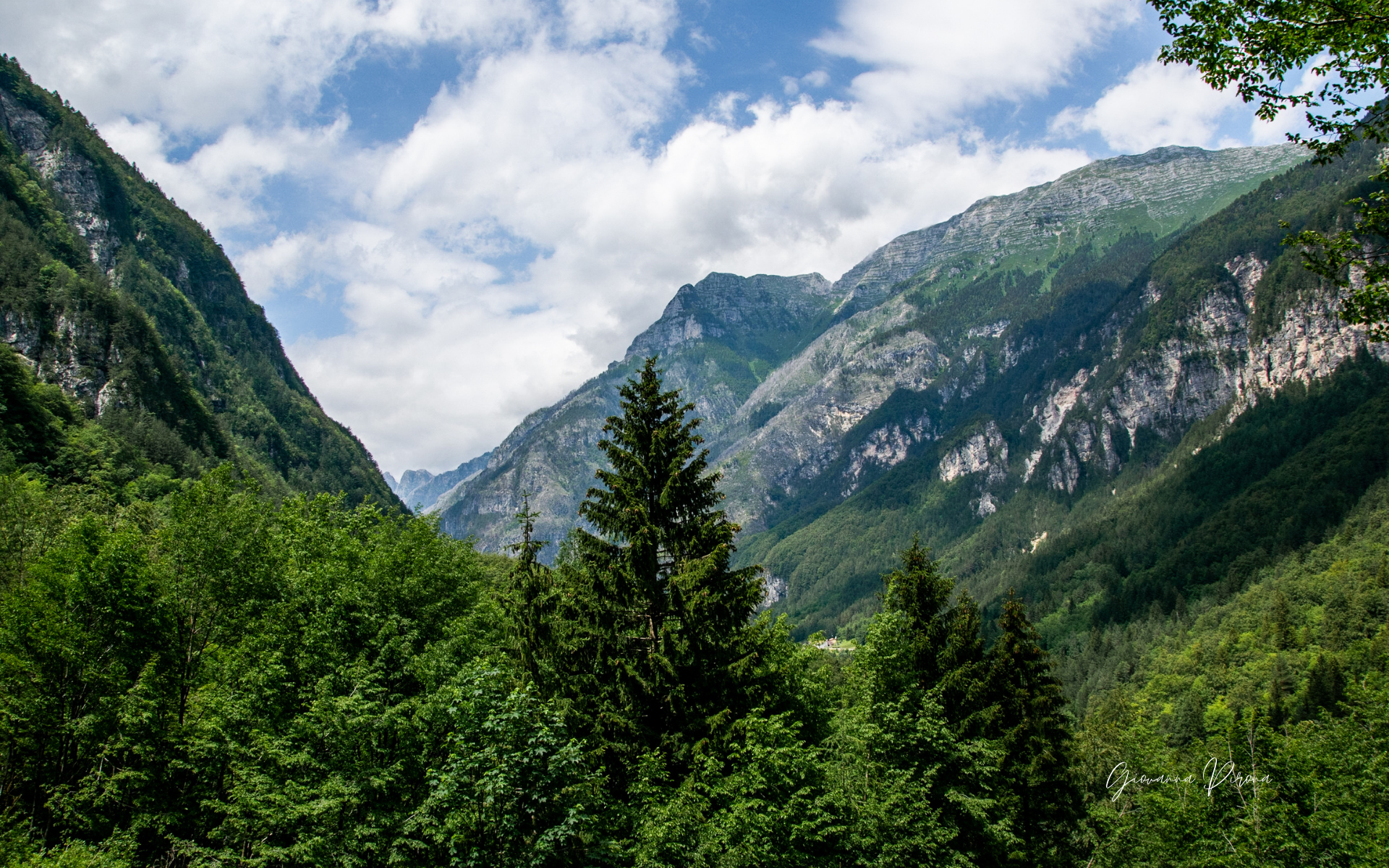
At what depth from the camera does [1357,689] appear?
3856 centimetres

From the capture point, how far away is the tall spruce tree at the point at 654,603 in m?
19.4

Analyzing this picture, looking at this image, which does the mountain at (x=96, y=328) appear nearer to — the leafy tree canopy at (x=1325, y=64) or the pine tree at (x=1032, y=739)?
the pine tree at (x=1032, y=739)

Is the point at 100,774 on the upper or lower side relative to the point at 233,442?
lower

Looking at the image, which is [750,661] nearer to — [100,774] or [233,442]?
[100,774]

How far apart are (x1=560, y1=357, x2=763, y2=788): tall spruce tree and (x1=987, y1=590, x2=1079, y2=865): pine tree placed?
1382 cm

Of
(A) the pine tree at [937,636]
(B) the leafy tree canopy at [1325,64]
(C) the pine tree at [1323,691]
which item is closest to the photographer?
(B) the leafy tree canopy at [1325,64]

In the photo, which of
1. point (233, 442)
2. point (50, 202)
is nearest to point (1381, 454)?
point (233, 442)

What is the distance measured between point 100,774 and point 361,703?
9.22 meters

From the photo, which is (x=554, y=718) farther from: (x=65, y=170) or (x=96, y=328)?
(x=65, y=170)

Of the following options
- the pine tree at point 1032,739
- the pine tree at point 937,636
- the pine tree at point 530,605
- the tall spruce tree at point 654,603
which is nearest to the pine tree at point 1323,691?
the pine tree at point 1032,739

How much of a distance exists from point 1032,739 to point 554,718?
2265 cm

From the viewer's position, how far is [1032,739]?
2902cm

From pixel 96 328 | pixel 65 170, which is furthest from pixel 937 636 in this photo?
pixel 65 170

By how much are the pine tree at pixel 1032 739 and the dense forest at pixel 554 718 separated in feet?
0.48
